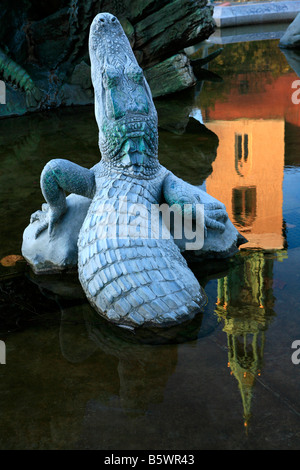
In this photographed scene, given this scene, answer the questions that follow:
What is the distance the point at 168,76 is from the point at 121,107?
6322 mm

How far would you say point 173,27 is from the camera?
878 centimetres

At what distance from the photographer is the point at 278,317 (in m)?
2.64

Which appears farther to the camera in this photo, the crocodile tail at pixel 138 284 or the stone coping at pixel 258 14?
the stone coping at pixel 258 14

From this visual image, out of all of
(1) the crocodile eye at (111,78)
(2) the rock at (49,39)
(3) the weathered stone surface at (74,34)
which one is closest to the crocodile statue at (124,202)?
(1) the crocodile eye at (111,78)

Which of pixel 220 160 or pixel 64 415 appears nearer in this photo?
pixel 64 415

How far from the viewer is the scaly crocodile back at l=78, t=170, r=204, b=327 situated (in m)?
2.56

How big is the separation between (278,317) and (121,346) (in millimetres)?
847

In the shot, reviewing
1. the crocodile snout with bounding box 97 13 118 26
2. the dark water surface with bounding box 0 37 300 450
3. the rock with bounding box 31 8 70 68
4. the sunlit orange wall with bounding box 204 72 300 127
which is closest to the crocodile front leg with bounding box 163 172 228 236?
the dark water surface with bounding box 0 37 300 450

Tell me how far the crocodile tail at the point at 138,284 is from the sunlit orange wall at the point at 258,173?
1.01 m

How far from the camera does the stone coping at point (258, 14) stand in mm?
19594

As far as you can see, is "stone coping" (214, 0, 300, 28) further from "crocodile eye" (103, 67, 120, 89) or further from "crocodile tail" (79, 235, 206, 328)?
"crocodile tail" (79, 235, 206, 328)

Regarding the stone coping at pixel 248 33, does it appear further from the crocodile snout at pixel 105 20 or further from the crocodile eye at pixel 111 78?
the crocodile eye at pixel 111 78
